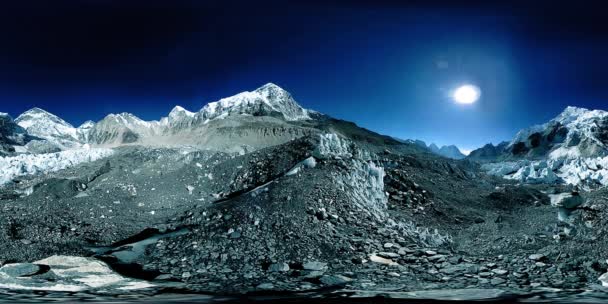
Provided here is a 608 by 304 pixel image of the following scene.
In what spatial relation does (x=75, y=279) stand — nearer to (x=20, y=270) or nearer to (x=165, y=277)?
A: (x=20, y=270)

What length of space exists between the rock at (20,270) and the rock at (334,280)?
814 centimetres

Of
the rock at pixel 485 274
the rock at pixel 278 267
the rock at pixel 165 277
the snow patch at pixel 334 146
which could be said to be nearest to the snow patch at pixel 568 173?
the snow patch at pixel 334 146

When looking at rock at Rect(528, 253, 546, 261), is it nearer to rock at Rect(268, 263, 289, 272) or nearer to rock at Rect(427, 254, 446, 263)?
rock at Rect(427, 254, 446, 263)

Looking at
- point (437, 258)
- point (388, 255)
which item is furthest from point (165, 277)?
point (437, 258)

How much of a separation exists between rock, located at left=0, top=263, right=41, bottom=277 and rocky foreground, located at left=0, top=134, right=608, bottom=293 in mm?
28

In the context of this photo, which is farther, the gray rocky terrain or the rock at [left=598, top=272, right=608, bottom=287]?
the gray rocky terrain

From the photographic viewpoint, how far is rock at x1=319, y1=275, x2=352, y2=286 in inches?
446

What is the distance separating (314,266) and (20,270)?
27.2 ft

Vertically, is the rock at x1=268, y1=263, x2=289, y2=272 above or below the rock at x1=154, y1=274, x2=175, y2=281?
above

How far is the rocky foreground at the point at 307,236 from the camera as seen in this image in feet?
39.1

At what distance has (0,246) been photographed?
15.4m

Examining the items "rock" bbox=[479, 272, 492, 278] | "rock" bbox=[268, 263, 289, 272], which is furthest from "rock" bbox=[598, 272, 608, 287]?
"rock" bbox=[268, 263, 289, 272]

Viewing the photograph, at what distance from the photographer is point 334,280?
1157 cm

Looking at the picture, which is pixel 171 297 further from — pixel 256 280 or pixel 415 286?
pixel 415 286
